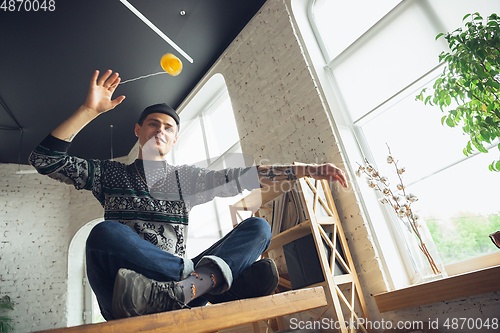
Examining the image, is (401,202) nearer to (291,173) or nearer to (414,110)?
(414,110)

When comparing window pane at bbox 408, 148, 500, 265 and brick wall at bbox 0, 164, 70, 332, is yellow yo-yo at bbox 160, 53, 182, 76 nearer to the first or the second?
window pane at bbox 408, 148, 500, 265

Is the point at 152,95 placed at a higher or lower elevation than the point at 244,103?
higher

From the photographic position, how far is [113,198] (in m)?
1.23

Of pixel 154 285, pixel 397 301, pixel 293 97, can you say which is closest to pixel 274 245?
pixel 397 301

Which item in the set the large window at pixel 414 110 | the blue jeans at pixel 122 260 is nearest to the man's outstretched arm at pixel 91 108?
the blue jeans at pixel 122 260

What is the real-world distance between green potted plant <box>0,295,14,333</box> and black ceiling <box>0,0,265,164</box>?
8.05ft

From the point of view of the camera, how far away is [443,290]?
1.71 metres

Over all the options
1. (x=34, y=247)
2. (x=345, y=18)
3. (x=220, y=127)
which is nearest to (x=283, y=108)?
(x=345, y=18)

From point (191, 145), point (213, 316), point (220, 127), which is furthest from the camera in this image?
point (191, 145)

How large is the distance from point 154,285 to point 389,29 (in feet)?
8.63

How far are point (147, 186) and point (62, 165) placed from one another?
12.6 inches

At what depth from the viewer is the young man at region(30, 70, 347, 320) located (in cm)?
90

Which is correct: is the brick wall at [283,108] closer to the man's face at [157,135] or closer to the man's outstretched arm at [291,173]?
the man's outstretched arm at [291,173]

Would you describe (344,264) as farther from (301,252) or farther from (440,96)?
(440,96)
